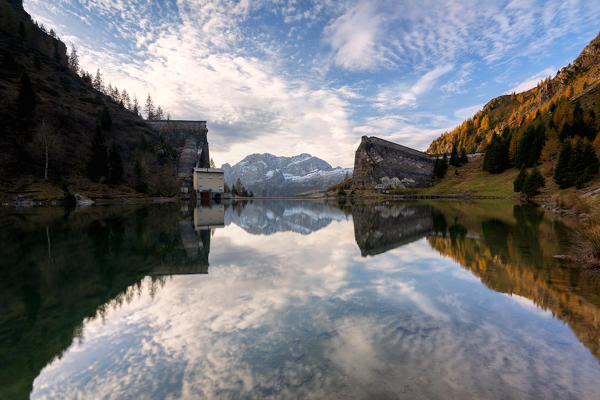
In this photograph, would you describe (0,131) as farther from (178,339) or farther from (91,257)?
(178,339)

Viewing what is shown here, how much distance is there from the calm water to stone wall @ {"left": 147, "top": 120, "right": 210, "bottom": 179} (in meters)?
79.9


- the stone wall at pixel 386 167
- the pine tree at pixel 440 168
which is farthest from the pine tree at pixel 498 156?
the stone wall at pixel 386 167

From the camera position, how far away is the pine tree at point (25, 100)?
4841 cm

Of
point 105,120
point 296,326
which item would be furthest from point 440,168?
A: point 105,120

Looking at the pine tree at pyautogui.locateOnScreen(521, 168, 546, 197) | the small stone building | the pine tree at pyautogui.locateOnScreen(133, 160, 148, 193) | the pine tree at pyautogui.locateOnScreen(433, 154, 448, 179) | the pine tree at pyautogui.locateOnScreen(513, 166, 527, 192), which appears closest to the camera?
the pine tree at pyautogui.locateOnScreen(521, 168, 546, 197)

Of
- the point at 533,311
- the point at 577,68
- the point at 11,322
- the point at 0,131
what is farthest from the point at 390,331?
the point at 577,68

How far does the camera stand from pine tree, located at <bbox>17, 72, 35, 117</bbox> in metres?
48.4

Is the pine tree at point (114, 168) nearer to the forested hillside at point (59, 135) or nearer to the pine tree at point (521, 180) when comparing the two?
the forested hillside at point (59, 135)

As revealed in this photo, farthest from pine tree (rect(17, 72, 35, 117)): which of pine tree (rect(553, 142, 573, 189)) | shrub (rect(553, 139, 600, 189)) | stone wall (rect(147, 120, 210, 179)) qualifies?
pine tree (rect(553, 142, 573, 189))

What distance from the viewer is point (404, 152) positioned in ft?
323

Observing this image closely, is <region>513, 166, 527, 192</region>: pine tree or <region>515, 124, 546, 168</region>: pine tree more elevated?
<region>515, 124, 546, 168</region>: pine tree

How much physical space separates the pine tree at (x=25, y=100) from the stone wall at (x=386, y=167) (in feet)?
288

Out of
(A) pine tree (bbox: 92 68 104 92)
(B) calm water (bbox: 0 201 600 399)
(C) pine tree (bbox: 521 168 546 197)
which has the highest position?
(A) pine tree (bbox: 92 68 104 92)

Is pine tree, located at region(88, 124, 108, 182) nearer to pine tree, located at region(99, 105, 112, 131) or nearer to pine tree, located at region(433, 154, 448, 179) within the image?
pine tree, located at region(99, 105, 112, 131)
